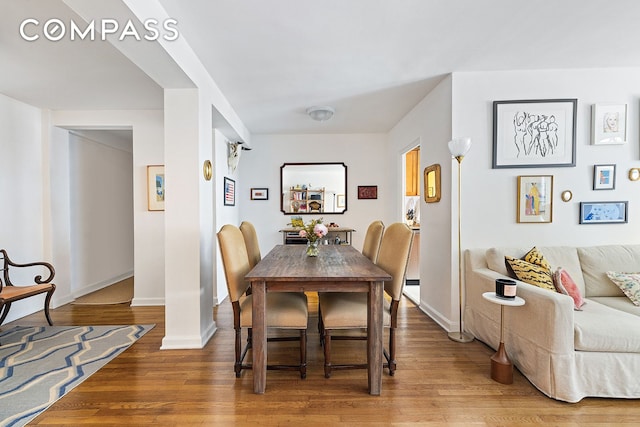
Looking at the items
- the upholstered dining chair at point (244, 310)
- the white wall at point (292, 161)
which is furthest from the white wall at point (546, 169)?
the white wall at point (292, 161)

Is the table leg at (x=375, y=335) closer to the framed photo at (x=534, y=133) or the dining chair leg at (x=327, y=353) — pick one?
the dining chair leg at (x=327, y=353)

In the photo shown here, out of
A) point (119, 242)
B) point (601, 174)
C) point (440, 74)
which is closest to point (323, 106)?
point (440, 74)

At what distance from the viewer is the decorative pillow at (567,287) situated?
2.08 meters

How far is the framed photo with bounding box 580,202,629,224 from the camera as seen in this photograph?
2.68 metres

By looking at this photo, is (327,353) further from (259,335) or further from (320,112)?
(320,112)

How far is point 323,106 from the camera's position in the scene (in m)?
3.51

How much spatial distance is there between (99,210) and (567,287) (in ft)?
18.7

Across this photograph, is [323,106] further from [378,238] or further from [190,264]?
[190,264]

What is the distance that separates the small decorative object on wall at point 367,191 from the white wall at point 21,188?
4300mm

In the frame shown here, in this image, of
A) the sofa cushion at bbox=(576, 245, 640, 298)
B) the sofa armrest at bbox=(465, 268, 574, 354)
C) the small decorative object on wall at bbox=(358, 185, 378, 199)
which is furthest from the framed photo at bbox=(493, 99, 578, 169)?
the small decorative object on wall at bbox=(358, 185, 378, 199)

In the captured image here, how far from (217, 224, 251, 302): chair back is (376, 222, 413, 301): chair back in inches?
42.0

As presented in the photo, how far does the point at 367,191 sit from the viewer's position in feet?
16.3

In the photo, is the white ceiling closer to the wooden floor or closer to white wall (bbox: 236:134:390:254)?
white wall (bbox: 236:134:390:254)

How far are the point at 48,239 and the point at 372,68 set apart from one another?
4.20m
